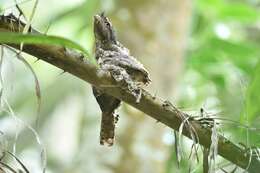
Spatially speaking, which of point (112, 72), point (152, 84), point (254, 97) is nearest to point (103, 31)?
point (112, 72)

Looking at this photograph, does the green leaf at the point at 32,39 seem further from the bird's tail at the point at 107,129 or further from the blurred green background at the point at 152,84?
the blurred green background at the point at 152,84

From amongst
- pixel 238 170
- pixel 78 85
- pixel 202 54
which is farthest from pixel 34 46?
pixel 78 85

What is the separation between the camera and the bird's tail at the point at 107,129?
20.2 inches

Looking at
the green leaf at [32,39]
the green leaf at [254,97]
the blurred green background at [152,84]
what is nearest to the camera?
the green leaf at [32,39]

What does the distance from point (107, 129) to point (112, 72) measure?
2.3 inches

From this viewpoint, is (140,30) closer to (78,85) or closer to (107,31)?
(78,85)

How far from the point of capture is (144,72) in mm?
503

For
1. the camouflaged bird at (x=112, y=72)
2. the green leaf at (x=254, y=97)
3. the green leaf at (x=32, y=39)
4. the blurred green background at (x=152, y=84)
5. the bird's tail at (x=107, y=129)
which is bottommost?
the green leaf at (x=32, y=39)

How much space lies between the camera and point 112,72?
480 mm

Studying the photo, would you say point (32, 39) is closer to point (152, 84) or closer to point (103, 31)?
point (103, 31)

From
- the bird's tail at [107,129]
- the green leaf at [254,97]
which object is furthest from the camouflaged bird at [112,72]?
the green leaf at [254,97]

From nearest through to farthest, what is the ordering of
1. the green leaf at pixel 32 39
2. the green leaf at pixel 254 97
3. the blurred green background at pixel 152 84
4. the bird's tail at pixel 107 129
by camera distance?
the green leaf at pixel 32 39
the bird's tail at pixel 107 129
the green leaf at pixel 254 97
the blurred green background at pixel 152 84

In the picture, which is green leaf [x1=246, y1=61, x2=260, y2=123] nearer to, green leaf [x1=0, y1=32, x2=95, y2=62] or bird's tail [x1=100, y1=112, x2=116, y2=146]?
bird's tail [x1=100, y1=112, x2=116, y2=146]

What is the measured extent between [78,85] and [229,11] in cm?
46
